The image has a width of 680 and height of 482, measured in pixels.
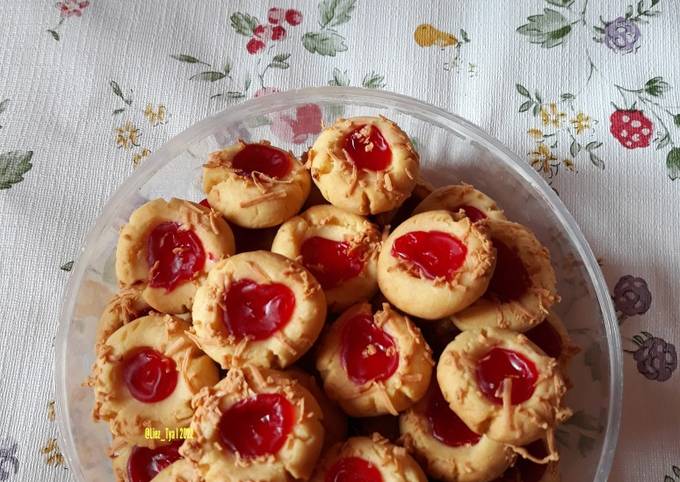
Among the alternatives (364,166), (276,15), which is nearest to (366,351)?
(364,166)

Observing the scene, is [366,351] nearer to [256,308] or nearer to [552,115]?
[256,308]

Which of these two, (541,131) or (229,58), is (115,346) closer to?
(229,58)

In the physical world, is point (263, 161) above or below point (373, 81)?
below

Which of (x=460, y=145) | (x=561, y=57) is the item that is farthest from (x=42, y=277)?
(x=561, y=57)

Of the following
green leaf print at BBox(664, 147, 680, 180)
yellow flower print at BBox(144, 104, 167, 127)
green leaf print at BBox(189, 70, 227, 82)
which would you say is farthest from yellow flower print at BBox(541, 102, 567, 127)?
yellow flower print at BBox(144, 104, 167, 127)

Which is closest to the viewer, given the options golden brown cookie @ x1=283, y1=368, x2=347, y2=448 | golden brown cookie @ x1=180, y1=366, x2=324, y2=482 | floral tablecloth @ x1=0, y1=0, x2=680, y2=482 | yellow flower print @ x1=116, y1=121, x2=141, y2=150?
golden brown cookie @ x1=180, y1=366, x2=324, y2=482

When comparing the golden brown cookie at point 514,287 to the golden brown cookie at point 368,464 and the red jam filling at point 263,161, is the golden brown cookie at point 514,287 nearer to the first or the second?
the golden brown cookie at point 368,464

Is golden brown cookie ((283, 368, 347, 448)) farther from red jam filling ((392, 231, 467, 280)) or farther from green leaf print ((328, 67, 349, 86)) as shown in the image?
green leaf print ((328, 67, 349, 86))
